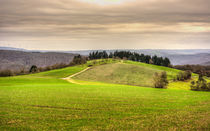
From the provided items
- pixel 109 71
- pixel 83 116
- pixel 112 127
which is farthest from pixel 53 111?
pixel 109 71

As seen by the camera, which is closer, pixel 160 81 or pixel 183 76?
pixel 160 81

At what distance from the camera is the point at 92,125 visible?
56.6ft

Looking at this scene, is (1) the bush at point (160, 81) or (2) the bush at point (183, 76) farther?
(2) the bush at point (183, 76)

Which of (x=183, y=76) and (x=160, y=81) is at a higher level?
(x=160, y=81)

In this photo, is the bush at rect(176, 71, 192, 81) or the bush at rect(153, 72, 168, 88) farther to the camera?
the bush at rect(176, 71, 192, 81)

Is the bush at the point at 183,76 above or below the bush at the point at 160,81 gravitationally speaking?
below

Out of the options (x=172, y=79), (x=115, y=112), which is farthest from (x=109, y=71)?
(x=115, y=112)

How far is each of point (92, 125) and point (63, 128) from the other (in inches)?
99.2

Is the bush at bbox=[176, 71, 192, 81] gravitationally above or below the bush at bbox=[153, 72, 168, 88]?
below

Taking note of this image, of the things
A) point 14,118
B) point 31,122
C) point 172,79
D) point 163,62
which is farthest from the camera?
point 163,62

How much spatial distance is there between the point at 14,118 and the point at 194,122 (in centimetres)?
1740

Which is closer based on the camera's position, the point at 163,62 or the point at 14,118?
the point at 14,118

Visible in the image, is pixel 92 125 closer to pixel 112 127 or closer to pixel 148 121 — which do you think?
pixel 112 127

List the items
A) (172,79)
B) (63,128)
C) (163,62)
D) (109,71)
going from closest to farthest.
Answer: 1. (63,128)
2. (172,79)
3. (109,71)
4. (163,62)
